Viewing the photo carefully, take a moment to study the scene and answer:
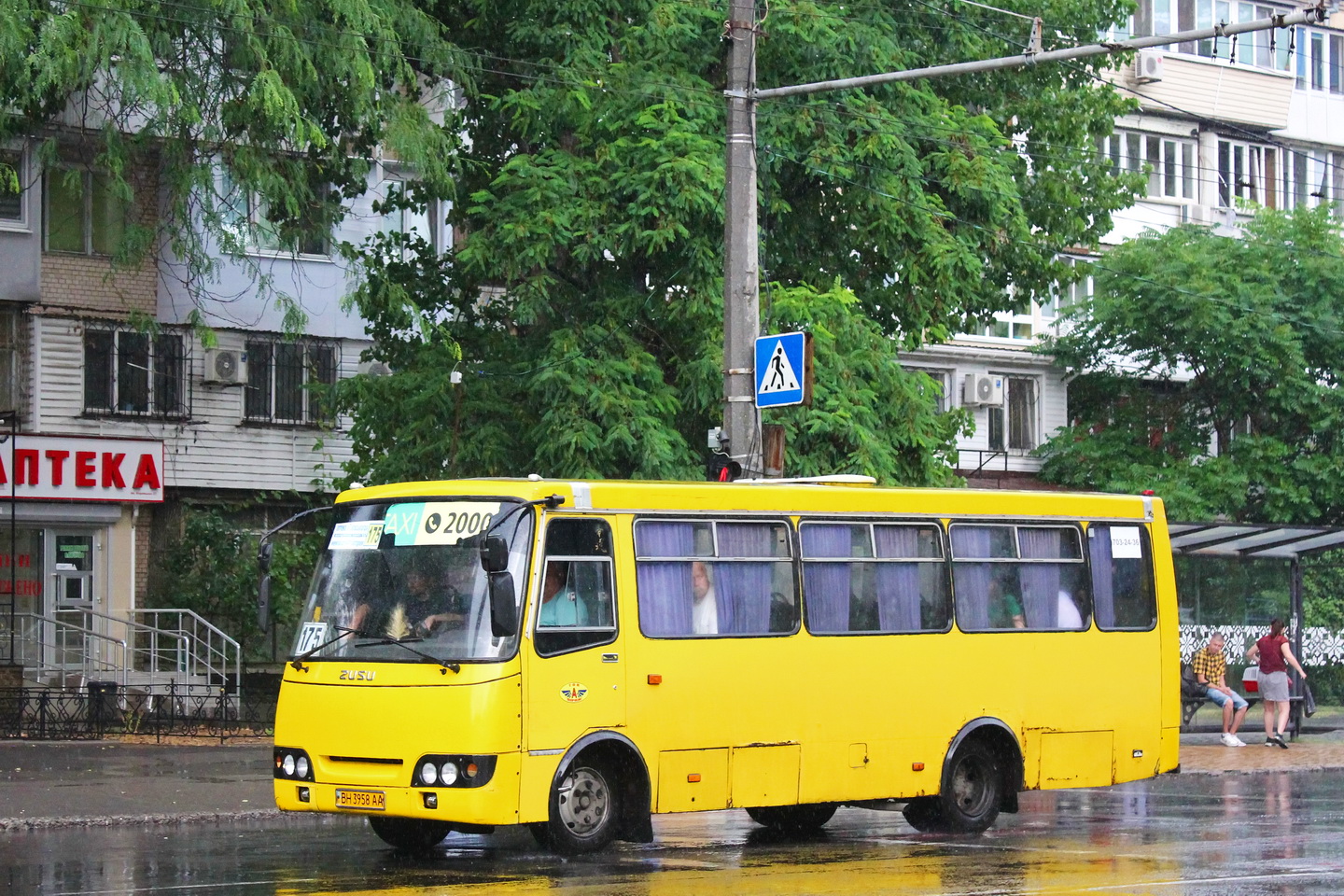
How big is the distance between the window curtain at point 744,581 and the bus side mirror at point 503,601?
85.2 inches

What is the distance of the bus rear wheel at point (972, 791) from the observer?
16.2m

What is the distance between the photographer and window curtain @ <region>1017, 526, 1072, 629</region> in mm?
17031

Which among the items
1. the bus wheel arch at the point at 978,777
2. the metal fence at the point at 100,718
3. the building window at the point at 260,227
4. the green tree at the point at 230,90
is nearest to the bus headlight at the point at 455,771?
the bus wheel arch at the point at 978,777

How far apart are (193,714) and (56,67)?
10796 mm

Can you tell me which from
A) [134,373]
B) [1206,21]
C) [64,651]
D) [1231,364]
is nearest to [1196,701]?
[1231,364]

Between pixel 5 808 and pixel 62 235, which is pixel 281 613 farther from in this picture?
pixel 5 808

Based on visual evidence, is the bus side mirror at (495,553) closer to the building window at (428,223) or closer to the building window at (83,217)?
the building window at (83,217)

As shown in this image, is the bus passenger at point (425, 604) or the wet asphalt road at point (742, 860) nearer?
the wet asphalt road at point (742, 860)

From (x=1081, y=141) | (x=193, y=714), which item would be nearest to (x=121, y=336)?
(x=193, y=714)

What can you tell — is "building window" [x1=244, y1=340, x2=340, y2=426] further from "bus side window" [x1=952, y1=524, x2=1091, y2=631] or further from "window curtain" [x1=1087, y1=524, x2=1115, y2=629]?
"bus side window" [x1=952, y1=524, x2=1091, y2=631]

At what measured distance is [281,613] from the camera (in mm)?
31328

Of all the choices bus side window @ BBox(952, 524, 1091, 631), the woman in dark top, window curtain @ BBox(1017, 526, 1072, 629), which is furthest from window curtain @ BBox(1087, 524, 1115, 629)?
the woman in dark top

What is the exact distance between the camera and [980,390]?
138 feet

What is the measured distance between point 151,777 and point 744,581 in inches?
340
